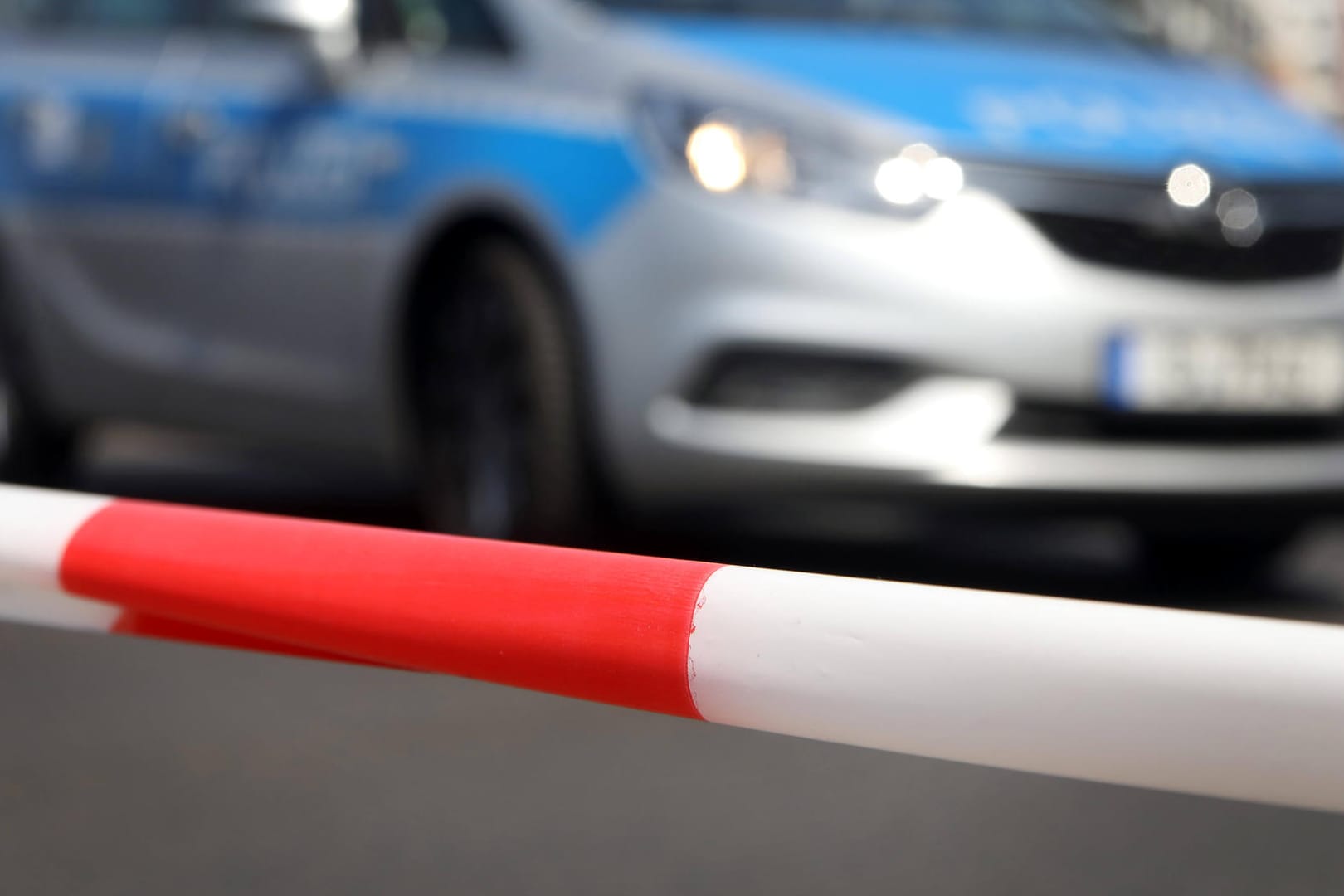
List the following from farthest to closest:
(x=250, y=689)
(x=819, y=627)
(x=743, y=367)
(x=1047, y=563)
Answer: (x=1047, y=563) < (x=743, y=367) < (x=250, y=689) < (x=819, y=627)

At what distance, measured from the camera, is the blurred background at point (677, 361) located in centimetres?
282

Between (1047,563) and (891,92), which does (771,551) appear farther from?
(891,92)

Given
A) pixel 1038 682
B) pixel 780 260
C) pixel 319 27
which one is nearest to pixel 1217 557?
pixel 780 260

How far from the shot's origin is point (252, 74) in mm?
5164

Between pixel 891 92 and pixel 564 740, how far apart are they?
1.44m

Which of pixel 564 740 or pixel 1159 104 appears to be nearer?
pixel 564 740

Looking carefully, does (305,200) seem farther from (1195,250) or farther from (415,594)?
(415,594)

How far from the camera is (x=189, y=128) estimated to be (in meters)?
5.25

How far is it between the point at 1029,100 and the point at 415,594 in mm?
2600

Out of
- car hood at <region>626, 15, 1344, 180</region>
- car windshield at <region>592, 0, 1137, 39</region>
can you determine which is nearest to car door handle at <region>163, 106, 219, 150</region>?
Answer: car windshield at <region>592, 0, 1137, 39</region>

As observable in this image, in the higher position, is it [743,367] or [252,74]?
[252,74]

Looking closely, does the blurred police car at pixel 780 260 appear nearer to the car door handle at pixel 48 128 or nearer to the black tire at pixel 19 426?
the car door handle at pixel 48 128

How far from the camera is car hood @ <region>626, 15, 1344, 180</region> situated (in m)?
4.07

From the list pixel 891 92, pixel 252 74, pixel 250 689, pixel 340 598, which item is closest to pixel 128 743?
pixel 250 689
